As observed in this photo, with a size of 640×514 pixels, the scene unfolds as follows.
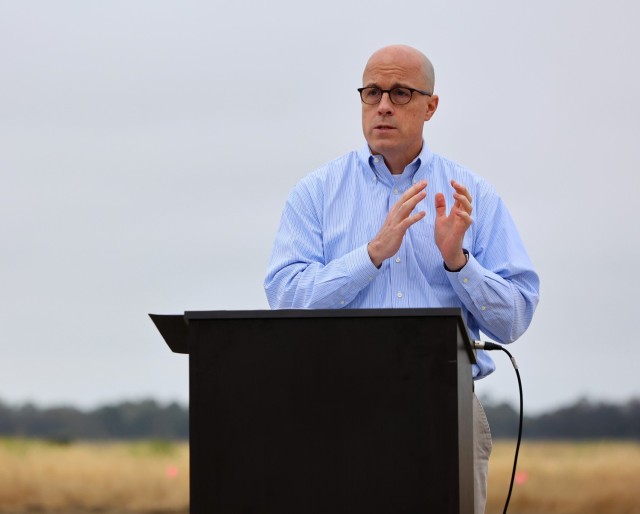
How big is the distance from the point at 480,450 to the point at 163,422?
203 centimetres

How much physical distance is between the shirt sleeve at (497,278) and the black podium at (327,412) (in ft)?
1.81

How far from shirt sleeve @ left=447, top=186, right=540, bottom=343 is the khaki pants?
0.20 metres

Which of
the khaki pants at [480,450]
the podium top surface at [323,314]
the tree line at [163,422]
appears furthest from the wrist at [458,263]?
the tree line at [163,422]

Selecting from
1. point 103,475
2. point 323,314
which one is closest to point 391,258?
point 323,314

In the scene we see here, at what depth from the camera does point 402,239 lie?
2.62 m

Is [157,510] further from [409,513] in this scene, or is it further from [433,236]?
[409,513]

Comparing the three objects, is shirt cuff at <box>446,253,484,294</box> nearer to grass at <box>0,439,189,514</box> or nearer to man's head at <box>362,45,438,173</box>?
man's head at <box>362,45,438,173</box>

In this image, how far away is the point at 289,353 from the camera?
6.69ft

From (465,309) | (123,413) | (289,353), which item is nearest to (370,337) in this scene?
(289,353)

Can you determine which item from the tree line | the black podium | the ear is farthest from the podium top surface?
the tree line

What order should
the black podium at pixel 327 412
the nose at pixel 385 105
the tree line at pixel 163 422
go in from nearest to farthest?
the black podium at pixel 327 412 < the nose at pixel 385 105 < the tree line at pixel 163 422

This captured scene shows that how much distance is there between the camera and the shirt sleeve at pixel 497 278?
8.57ft

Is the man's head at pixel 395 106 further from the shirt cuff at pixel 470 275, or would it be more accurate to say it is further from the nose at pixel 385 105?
the shirt cuff at pixel 470 275

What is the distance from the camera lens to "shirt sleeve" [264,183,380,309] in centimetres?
260
